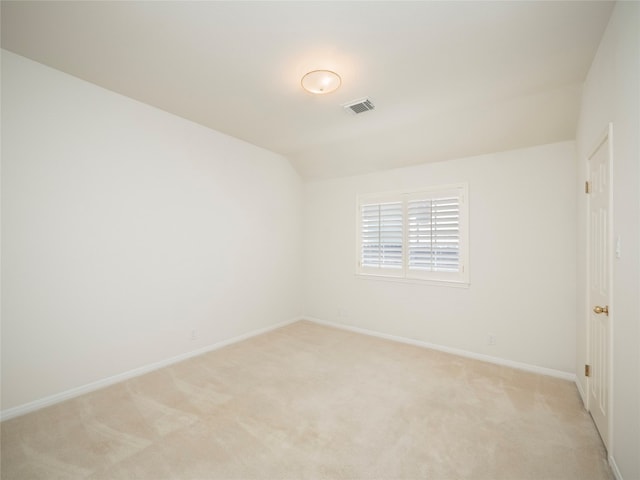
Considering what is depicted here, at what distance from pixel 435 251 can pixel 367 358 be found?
1609mm

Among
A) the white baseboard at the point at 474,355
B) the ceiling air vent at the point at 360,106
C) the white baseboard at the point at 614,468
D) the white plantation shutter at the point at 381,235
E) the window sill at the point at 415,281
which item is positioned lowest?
the white baseboard at the point at 474,355

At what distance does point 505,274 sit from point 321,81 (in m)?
2.87

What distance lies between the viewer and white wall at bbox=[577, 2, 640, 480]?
4.67ft

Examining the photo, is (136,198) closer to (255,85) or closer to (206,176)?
(206,176)

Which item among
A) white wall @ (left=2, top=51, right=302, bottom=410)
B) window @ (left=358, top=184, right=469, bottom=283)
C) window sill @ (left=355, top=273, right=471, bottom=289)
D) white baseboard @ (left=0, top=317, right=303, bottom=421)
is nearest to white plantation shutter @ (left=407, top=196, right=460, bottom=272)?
window @ (left=358, top=184, right=469, bottom=283)

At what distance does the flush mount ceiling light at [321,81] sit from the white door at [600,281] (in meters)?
1.93

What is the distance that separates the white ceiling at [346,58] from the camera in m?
1.80

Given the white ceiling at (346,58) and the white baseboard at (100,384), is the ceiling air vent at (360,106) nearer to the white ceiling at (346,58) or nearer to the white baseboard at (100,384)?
the white ceiling at (346,58)

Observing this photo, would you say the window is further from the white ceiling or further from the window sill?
the white ceiling

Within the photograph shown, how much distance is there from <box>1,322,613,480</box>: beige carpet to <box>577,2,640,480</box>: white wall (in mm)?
467

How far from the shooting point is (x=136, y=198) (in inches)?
119

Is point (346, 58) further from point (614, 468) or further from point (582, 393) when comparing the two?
point (582, 393)

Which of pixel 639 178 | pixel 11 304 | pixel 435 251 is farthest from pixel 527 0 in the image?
pixel 11 304

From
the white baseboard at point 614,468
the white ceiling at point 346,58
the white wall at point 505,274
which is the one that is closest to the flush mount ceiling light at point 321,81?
the white ceiling at point 346,58
